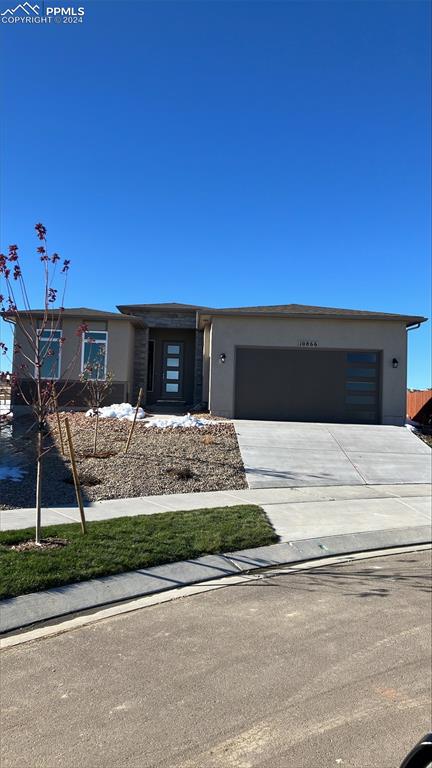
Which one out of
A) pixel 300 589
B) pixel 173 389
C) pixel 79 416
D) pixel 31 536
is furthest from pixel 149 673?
pixel 173 389

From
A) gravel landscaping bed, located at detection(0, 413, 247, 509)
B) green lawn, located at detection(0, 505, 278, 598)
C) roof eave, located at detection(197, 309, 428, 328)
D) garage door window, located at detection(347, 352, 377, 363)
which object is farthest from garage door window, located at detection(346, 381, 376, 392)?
green lawn, located at detection(0, 505, 278, 598)

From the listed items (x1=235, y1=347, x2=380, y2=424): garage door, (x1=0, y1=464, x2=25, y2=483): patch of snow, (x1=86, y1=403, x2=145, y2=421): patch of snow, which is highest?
(x1=235, y1=347, x2=380, y2=424): garage door

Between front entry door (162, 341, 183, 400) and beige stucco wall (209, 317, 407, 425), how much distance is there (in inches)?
152

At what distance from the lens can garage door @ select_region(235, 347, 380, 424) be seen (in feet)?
57.2

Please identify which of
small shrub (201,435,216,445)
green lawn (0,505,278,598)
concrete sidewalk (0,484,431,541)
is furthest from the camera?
small shrub (201,435,216,445)

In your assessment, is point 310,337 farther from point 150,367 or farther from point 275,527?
point 275,527

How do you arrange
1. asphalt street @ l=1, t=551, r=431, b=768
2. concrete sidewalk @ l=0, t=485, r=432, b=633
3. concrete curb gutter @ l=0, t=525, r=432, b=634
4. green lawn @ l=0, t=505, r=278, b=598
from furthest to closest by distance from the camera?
green lawn @ l=0, t=505, r=278, b=598 < concrete sidewalk @ l=0, t=485, r=432, b=633 < concrete curb gutter @ l=0, t=525, r=432, b=634 < asphalt street @ l=1, t=551, r=431, b=768

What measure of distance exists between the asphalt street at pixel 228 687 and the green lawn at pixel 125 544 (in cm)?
89

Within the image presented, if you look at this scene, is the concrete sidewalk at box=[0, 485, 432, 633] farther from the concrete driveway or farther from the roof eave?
the roof eave

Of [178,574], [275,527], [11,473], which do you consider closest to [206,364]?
[11,473]

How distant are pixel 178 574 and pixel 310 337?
1288 centimetres

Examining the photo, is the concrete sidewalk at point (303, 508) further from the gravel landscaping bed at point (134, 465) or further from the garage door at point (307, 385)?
the garage door at point (307, 385)

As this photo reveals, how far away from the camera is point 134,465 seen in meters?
11.0

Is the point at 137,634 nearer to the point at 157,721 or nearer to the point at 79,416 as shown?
the point at 157,721
